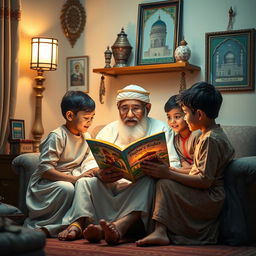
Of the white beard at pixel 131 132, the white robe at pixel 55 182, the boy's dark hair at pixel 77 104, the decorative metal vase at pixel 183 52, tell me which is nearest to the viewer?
the white robe at pixel 55 182

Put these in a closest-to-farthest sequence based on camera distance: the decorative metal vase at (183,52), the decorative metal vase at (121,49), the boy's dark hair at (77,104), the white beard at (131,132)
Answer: the boy's dark hair at (77,104)
the white beard at (131,132)
the decorative metal vase at (183,52)
the decorative metal vase at (121,49)

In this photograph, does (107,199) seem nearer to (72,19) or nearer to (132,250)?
(132,250)

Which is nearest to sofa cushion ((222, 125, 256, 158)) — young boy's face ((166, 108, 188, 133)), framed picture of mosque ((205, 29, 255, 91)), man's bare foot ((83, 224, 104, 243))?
young boy's face ((166, 108, 188, 133))

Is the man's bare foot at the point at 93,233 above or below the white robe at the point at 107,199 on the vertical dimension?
below

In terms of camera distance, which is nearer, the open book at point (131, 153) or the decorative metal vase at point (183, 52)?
the open book at point (131, 153)

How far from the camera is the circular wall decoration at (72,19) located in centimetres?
555

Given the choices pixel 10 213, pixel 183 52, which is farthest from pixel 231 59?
pixel 10 213

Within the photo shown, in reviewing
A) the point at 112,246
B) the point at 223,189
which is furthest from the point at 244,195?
the point at 112,246

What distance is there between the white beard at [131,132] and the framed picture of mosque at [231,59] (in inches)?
36.1

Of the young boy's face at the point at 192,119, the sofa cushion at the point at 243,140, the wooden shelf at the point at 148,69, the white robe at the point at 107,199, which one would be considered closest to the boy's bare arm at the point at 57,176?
the white robe at the point at 107,199

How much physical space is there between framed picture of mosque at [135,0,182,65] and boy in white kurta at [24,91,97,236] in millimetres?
1243

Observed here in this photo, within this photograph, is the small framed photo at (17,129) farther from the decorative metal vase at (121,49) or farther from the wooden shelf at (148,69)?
the decorative metal vase at (121,49)

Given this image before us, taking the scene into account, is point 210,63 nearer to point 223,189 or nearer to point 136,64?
point 136,64

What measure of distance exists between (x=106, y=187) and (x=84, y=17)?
2.38 m
